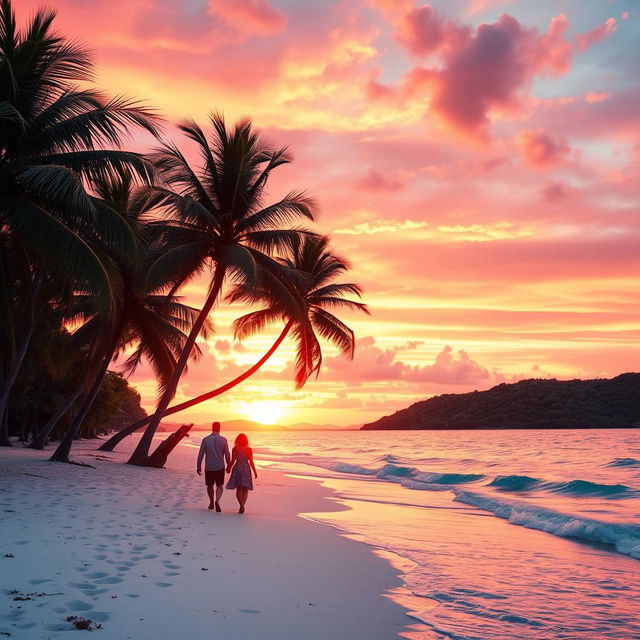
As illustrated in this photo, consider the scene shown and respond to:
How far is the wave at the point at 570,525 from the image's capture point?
11.5 metres

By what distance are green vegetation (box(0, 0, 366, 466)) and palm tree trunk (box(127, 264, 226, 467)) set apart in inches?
1.9

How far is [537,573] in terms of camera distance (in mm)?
8500

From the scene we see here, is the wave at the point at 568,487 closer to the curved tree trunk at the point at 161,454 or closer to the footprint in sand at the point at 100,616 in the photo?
the curved tree trunk at the point at 161,454

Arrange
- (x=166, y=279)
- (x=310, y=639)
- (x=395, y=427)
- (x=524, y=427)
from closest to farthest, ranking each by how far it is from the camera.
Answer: (x=310, y=639)
(x=166, y=279)
(x=524, y=427)
(x=395, y=427)

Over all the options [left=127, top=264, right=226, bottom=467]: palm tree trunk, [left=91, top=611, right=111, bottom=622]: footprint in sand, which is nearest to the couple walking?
[left=91, top=611, right=111, bottom=622]: footprint in sand

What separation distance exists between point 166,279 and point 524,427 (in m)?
112

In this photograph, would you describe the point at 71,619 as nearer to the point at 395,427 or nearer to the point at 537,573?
the point at 537,573

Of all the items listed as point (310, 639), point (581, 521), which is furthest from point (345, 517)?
point (310, 639)

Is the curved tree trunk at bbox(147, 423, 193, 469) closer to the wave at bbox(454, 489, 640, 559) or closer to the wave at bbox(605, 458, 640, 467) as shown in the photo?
the wave at bbox(454, 489, 640, 559)

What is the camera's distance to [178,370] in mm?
18531

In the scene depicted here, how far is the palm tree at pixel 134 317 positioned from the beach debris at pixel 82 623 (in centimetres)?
1267

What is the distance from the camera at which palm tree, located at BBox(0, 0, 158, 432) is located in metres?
11.3

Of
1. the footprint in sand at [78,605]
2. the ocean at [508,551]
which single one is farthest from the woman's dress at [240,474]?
Answer: the footprint in sand at [78,605]

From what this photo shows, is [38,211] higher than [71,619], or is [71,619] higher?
[38,211]
